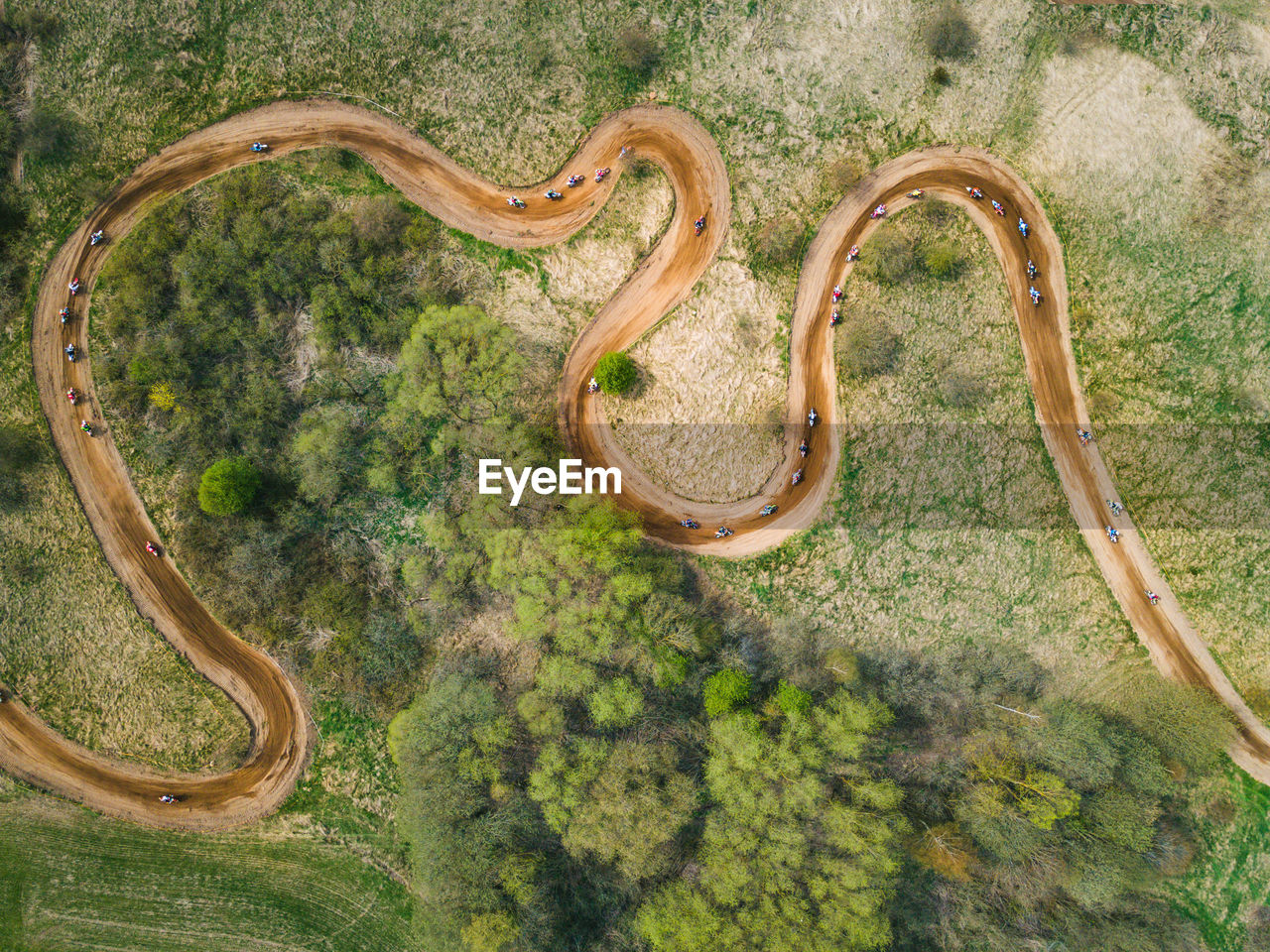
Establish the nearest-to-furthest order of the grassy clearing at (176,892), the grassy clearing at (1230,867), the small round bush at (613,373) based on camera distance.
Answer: the small round bush at (613,373), the grassy clearing at (176,892), the grassy clearing at (1230,867)

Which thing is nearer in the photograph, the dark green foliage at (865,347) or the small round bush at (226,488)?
the small round bush at (226,488)

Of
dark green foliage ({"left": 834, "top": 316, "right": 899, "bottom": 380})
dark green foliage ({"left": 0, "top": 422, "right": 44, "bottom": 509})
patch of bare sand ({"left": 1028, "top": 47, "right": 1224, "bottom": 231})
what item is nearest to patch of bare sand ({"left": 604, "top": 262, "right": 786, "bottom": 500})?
dark green foliage ({"left": 834, "top": 316, "right": 899, "bottom": 380})

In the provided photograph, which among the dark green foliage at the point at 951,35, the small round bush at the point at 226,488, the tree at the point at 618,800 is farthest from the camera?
the dark green foliage at the point at 951,35

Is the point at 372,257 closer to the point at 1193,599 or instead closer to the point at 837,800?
the point at 837,800

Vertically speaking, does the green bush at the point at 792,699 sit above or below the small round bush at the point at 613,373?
below

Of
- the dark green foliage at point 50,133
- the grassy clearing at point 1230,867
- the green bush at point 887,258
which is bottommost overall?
the grassy clearing at point 1230,867

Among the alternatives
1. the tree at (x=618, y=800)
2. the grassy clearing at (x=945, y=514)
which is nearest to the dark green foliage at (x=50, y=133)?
the tree at (x=618, y=800)

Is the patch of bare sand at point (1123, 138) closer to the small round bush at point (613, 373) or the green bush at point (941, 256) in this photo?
the green bush at point (941, 256)
